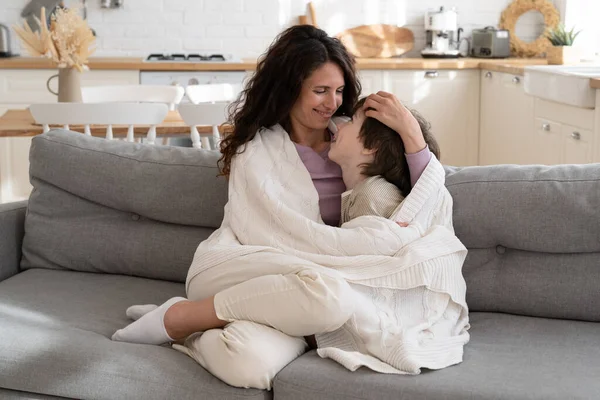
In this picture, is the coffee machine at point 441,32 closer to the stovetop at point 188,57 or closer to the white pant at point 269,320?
the stovetop at point 188,57

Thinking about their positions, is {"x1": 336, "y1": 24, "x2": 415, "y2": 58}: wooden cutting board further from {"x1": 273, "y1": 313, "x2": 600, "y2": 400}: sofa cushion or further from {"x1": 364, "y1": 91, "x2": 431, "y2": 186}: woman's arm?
{"x1": 273, "y1": 313, "x2": 600, "y2": 400}: sofa cushion

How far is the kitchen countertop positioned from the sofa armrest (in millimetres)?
2508

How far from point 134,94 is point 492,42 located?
8.51 feet

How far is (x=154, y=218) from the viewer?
9.00ft

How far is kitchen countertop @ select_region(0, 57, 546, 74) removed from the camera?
535 centimetres

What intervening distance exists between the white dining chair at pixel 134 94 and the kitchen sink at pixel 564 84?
1.82 metres

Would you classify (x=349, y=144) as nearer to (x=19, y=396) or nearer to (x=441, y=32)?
(x=19, y=396)

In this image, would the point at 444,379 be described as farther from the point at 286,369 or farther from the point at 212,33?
the point at 212,33

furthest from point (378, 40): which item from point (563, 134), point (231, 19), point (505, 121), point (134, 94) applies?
point (134, 94)

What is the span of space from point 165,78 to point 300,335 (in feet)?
11.6

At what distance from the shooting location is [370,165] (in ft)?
7.84

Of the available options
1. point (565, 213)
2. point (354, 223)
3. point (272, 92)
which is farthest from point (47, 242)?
point (565, 213)

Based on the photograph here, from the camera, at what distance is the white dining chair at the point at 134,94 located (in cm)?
420

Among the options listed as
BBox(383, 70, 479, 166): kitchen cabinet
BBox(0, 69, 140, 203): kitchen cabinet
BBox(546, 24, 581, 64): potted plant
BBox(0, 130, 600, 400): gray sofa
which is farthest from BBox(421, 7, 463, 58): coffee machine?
BBox(0, 130, 600, 400): gray sofa
